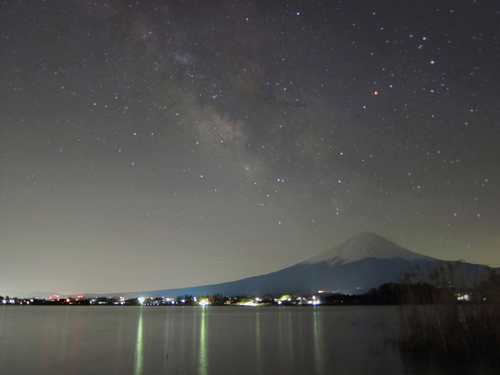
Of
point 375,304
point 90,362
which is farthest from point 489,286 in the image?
point 375,304

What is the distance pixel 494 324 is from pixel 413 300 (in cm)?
412

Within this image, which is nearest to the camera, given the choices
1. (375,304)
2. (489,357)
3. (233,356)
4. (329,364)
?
(489,357)

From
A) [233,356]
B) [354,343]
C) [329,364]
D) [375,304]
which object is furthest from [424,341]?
[375,304]

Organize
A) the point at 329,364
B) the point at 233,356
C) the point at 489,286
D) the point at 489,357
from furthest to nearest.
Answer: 1. the point at 233,356
2. the point at 329,364
3. the point at 489,286
4. the point at 489,357

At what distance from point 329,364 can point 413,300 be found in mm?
5364

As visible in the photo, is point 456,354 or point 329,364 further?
point 329,364

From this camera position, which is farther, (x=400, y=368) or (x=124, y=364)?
(x=124, y=364)

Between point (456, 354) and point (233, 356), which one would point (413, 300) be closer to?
point (456, 354)

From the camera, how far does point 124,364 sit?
63.9 ft

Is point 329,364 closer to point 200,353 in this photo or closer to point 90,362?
point 200,353

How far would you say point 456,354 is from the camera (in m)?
17.2

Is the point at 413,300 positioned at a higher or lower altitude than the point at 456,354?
higher

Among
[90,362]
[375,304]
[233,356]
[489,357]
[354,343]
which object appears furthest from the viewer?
[375,304]

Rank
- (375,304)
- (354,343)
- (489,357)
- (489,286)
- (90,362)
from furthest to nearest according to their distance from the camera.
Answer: (375,304) < (354,343) < (90,362) < (489,286) < (489,357)
